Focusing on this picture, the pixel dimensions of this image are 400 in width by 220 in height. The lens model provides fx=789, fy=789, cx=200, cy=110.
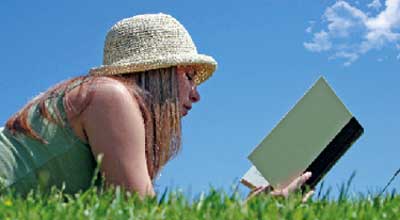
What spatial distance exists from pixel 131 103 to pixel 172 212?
4.17 feet

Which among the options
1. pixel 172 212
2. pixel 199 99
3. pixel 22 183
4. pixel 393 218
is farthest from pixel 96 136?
pixel 393 218

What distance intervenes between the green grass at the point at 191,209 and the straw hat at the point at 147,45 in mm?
1463

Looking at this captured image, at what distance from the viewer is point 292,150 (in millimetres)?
4430

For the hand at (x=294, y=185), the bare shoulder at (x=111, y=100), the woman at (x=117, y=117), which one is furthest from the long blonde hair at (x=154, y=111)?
the hand at (x=294, y=185)

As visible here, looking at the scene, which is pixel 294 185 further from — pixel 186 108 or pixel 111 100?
pixel 111 100

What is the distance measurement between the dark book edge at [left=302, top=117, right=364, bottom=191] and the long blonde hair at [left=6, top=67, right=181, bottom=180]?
840mm

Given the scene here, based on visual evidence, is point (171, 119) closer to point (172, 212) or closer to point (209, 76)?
point (209, 76)

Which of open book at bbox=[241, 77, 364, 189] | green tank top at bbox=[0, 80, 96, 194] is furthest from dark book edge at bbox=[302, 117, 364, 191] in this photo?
green tank top at bbox=[0, 80, 96, 194]

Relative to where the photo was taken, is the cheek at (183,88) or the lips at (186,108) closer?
the cheek at (183,88)

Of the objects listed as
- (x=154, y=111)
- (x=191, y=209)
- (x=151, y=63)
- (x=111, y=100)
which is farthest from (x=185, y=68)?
(x=191, y=209)

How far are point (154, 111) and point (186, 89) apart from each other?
298mm

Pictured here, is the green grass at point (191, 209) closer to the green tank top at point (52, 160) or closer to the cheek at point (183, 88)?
the green tank top at point (52, 160)

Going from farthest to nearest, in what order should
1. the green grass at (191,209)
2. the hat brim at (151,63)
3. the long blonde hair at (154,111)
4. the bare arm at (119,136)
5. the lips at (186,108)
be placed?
1. the lips at (186,108)
2. the hat brim at (151,63)
3. the long blonde hair at (154,111)
4. the bare arm at (119,136)
5. the green grass at (191,209)

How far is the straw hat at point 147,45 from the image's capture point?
15.6ft
